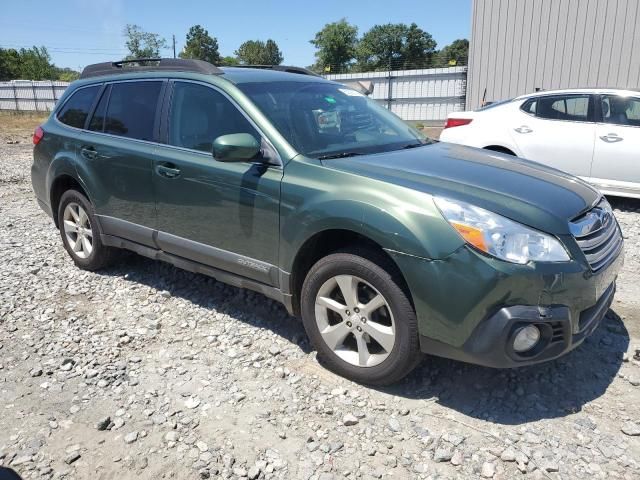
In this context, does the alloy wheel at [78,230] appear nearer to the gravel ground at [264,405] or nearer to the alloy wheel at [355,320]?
the gravel ground at [264,405]

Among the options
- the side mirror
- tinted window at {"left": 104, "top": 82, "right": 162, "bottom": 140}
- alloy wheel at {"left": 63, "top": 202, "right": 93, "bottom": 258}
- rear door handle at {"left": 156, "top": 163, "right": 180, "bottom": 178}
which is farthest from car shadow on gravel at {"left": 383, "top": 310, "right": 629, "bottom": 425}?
alloy wheel at {"left": 63, "top": 202, "right": 93, "bottom": 258}

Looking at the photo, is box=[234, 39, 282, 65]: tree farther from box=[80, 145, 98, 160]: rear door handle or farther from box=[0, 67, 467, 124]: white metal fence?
box=[80, 145, 98, 160]: rear door handle

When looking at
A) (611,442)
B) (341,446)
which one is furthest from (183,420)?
(611,442)

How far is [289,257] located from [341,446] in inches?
43.7

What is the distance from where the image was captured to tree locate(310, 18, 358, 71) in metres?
72.9

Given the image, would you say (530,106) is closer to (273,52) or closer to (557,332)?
(557,332)

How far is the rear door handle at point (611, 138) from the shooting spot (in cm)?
664

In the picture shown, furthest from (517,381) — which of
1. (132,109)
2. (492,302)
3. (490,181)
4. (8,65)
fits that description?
(8,65)

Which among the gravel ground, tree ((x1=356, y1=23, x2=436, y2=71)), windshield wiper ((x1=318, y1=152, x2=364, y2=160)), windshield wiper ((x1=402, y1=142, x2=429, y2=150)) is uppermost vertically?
tree ((x1=356, y1=23, x2=436, y2=71))

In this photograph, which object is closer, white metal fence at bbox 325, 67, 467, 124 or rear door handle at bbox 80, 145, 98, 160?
rear door handle at bbox 80, 145, 98, 160

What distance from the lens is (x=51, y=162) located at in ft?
16.3

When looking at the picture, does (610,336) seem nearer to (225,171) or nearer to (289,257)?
(289,257)

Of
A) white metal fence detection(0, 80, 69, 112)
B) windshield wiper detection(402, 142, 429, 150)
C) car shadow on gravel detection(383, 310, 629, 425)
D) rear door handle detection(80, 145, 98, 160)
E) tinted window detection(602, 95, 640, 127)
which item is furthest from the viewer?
white metal fence detection(0, 80, 69, 112)

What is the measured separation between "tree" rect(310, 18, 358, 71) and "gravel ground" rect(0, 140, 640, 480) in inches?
2845
